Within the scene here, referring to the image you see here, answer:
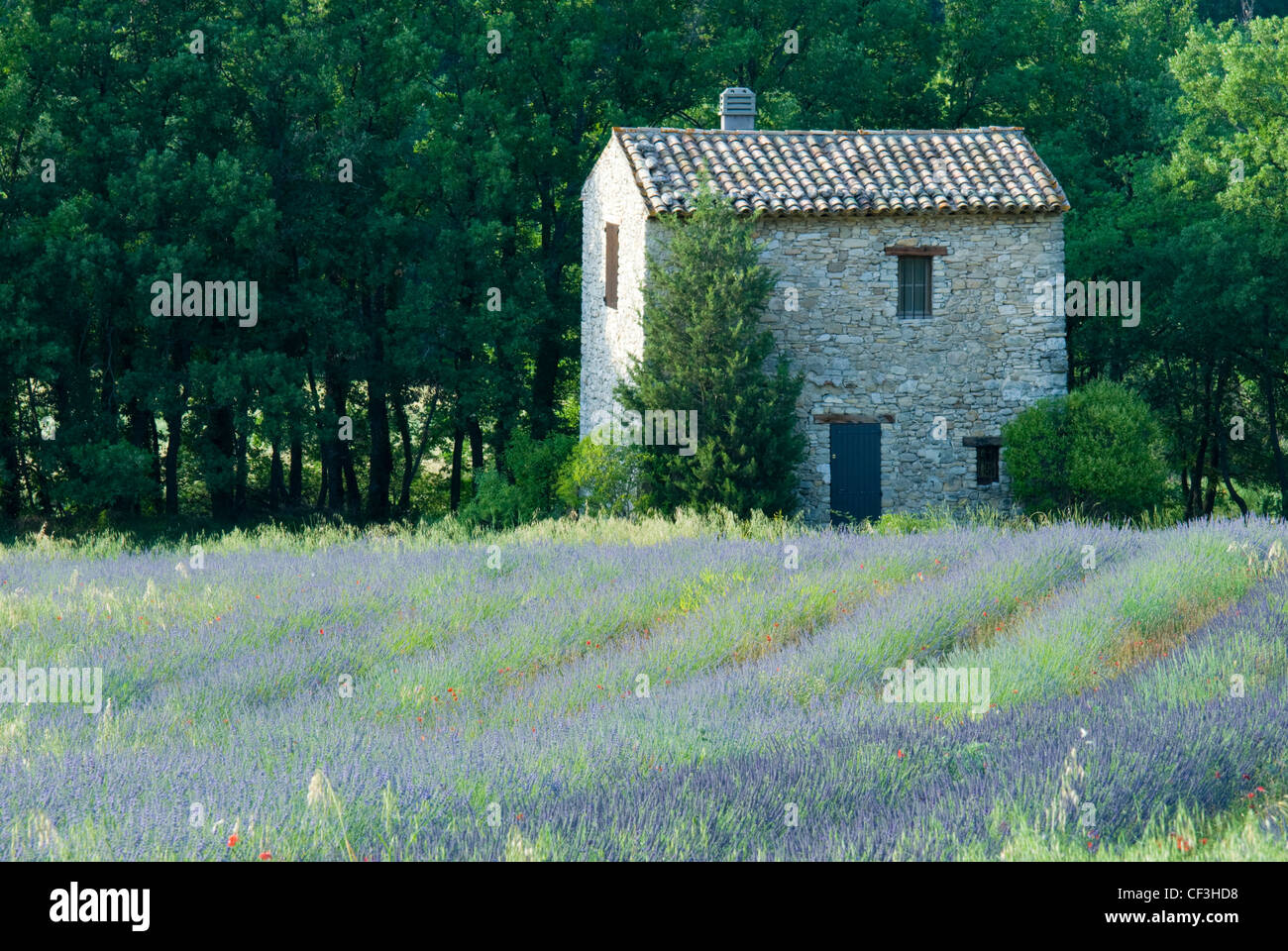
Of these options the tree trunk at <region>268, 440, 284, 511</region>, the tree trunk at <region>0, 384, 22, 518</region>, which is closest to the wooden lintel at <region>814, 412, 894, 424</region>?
the tree trunk at <region>268, 440, 284, 511</region>

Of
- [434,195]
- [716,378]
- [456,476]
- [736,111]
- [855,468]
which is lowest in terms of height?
[456,476]

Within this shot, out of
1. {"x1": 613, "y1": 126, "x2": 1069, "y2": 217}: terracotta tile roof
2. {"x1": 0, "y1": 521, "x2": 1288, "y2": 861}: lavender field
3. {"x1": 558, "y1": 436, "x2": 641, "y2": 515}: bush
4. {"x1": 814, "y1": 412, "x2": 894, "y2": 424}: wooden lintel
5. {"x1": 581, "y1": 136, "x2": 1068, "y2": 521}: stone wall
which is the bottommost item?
{"x1": 0, "y1": 521, "x2": 1288, "y2": 861}: lavender field

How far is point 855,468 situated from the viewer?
20.3 meters

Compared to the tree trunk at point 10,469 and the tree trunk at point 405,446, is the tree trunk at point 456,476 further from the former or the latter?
the tree trunk at point 10,469

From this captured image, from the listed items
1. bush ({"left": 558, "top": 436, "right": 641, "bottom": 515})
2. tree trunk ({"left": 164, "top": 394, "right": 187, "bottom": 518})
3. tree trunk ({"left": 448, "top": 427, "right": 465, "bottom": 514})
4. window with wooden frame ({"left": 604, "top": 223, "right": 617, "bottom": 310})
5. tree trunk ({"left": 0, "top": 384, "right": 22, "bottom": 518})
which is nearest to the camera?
bush ({"left": 558, "top": 436, "right": 641, "bottom": 515})

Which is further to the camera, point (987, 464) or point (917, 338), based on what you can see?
point (987, 464)

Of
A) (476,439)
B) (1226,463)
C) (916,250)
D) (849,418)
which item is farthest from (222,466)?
(1226,463)

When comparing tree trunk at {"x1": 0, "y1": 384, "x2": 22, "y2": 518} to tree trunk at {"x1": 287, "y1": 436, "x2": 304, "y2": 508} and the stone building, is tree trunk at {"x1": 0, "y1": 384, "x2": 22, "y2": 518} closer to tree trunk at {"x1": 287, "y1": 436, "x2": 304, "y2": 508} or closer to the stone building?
tree trunk at {"x1": 287, "y1": 436, "x2": 304, "y2": 508}

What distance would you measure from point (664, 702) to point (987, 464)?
47.9ft

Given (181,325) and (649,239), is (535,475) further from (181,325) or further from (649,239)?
(181,325)

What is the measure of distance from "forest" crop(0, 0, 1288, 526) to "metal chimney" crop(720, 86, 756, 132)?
3.29m

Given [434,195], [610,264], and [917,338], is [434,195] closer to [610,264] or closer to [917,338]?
[610,264]

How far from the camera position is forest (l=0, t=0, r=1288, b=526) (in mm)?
25656

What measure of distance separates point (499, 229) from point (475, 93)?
10.5 feet
